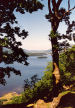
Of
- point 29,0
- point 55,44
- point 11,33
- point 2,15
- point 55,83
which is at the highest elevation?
point 29,0

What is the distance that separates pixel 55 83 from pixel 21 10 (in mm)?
8105

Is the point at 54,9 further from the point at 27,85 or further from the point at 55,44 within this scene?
the point at 27,85

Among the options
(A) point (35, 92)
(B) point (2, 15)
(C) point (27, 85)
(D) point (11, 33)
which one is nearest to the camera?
(B) point (2, 15)

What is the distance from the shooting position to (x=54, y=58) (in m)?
13.5

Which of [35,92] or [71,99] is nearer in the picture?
[71,99]

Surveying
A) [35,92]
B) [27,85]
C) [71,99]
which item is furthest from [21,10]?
[35,92]

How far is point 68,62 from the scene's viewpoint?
39.2 meters

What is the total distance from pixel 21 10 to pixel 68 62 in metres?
30.4

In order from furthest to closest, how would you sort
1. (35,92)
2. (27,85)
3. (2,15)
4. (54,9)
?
1. (35,92)
2. (27,85)
3. (54,9)
4. (2,15)

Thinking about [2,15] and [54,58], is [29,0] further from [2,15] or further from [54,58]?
[54,58]

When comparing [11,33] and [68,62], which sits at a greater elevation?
[68,62]

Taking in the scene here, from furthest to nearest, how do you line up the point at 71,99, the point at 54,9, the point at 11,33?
the point at 71,99, the point at 54,9, the point at 11,33

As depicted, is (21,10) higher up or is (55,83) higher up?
(21,10)

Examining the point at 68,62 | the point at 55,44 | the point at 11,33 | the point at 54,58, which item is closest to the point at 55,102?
the point at 54,58
